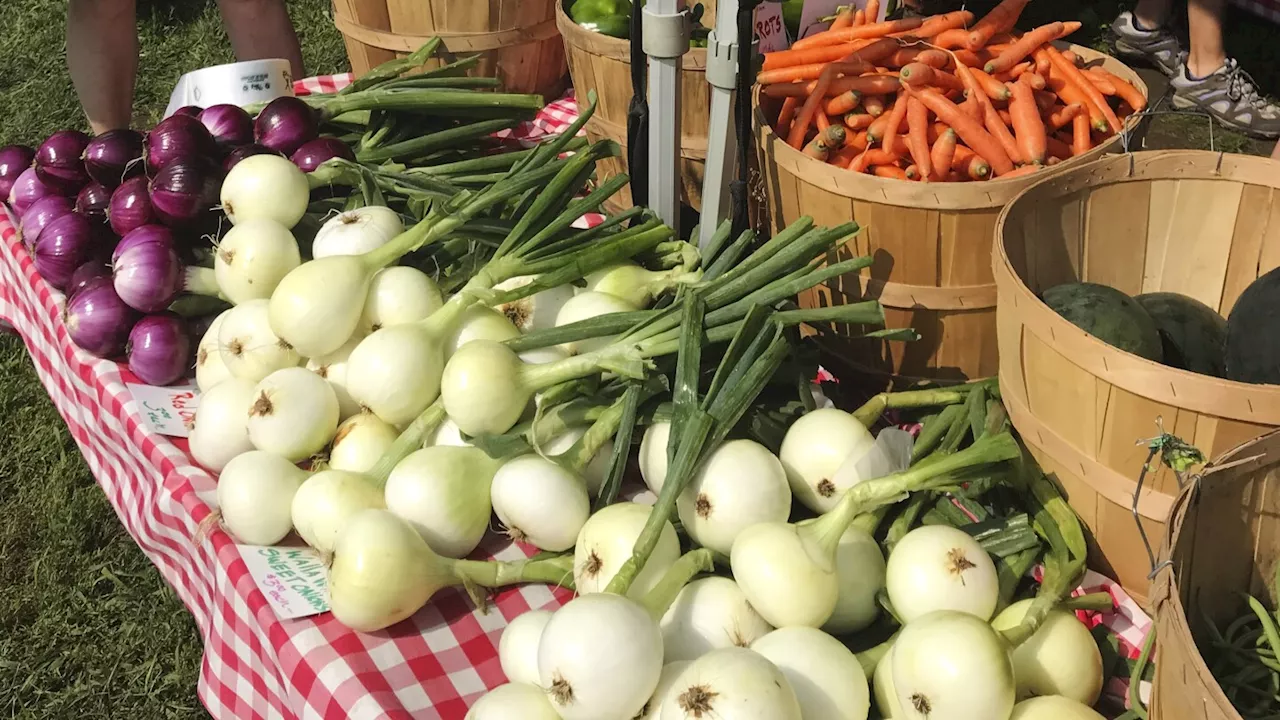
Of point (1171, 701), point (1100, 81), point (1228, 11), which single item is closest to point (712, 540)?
point (1171, 701)

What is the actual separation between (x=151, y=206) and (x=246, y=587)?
841mm

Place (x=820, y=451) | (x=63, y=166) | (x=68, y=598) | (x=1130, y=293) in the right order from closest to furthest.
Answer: (x=820, y=451) < (x=1130, y=293) < (x=63, y=166) < (x=68, y=598)

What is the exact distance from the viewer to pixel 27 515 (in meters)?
2.37

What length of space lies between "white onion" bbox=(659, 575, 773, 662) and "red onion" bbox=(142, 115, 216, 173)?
1259 mm

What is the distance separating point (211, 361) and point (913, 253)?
3.61 ft

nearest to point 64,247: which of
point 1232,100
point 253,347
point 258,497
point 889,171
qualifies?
point 253,347

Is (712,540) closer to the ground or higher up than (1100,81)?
closer to the ground

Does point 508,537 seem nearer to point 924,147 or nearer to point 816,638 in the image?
point 816,638

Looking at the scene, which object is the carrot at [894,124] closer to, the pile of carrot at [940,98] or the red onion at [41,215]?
the pile of carrot at [940,98]

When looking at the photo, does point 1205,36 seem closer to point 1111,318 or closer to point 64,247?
point 1111,318

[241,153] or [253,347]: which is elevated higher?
[241,153]

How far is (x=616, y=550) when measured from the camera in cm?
113

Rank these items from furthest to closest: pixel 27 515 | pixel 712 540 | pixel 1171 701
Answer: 1. pixel 27 515
2. pixel 712 540
3. pixel 1171 701

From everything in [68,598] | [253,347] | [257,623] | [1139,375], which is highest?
[1139,375]
